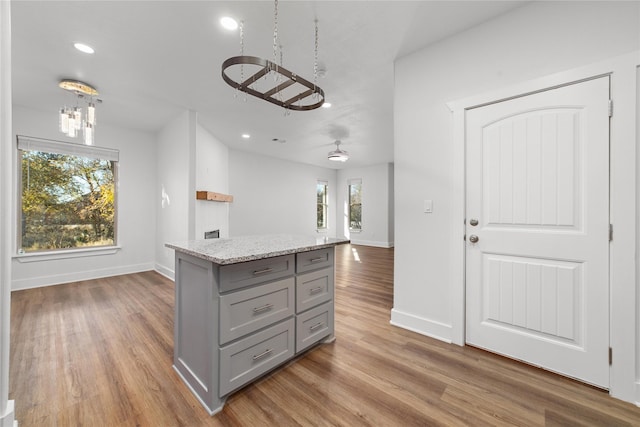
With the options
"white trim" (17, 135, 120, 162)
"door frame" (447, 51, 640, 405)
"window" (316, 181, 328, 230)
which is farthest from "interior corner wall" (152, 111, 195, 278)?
"window" (316, 181, 328, 230)

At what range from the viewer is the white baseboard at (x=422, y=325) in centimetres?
231

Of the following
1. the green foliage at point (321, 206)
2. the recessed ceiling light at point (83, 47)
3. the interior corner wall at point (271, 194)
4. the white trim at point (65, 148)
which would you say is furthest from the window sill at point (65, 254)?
the green foliage at point (321, 206)

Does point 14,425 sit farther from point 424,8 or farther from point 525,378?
point 424,8

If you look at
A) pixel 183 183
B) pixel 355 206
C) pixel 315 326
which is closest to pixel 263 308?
pixel 315 326

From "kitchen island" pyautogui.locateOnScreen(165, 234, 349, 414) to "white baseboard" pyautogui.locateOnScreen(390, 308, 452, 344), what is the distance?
3.28ft

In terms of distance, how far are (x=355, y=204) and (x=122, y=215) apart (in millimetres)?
6491

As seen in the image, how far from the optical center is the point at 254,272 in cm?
165

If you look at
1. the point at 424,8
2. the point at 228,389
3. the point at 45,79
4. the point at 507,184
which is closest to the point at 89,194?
the point at 45,79

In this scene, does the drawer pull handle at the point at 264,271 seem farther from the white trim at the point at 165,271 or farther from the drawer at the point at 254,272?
the white trim at the point at 165,271

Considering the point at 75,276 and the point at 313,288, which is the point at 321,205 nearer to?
the point at 75,276

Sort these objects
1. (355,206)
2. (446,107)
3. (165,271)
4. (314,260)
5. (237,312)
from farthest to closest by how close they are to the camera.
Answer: (355,206), (165,271), (446,107), (314,260), (237,312)

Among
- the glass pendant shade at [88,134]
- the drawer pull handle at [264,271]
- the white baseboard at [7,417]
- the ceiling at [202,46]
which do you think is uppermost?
the ceiling at [202,46]

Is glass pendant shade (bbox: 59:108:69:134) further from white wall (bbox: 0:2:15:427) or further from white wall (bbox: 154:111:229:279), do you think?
white wall (bbox: 0:2:15:427)

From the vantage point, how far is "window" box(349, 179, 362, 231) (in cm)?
892
